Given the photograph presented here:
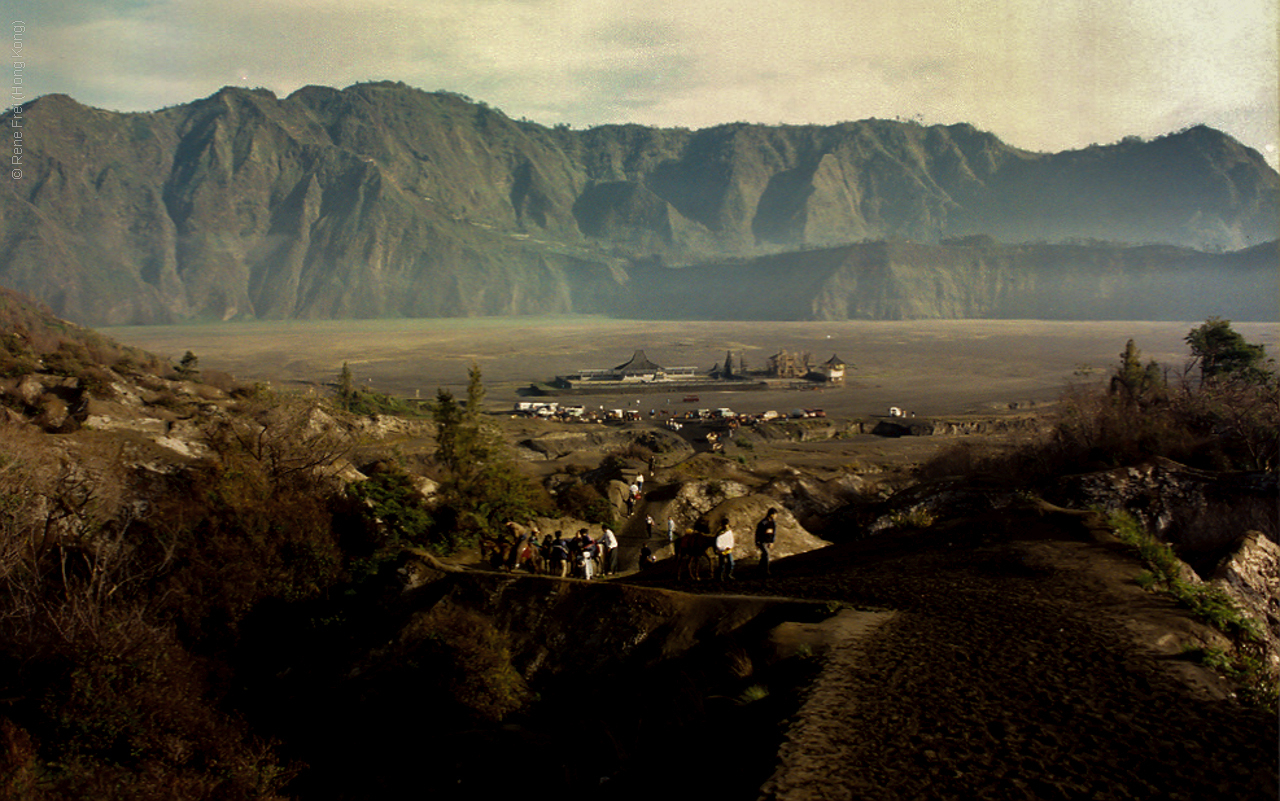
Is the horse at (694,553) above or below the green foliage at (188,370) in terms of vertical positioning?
below

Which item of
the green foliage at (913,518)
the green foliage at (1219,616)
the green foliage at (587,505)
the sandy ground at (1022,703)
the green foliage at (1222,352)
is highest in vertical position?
the green foliage at (1222,352)

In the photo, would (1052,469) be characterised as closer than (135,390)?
Yes

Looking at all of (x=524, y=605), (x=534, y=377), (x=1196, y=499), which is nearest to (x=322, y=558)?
(x=524, y=605)

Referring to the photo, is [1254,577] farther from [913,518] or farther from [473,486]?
[473,486]

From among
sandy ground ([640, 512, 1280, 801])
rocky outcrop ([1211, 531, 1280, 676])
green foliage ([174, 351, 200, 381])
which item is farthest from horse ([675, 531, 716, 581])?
green foliage ([174, 351, 200, 381])

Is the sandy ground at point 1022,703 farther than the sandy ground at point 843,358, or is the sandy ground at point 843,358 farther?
the sandy ground at point 843,358

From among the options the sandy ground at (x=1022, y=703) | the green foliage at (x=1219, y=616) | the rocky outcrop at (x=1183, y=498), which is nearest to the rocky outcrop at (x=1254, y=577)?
the green foliage at (x=1219, y=616)

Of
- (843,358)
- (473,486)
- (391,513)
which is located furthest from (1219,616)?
(843,358)

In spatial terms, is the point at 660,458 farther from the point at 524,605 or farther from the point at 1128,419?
the point at 524,605

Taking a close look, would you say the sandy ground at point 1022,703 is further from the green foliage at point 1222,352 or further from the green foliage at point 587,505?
the green foliage at point 1222,352
